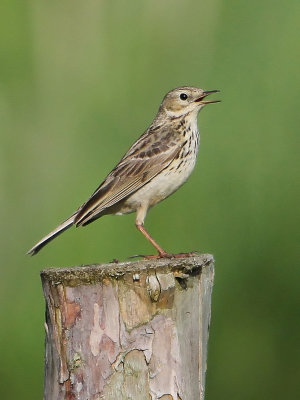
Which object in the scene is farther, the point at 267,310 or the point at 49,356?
the point at 267,310

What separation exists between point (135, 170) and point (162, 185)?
0.66ft

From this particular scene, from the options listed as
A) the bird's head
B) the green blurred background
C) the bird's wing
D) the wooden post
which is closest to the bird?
the bird's wing

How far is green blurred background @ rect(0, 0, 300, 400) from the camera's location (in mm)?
6984

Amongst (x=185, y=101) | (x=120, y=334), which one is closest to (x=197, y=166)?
(x=185, y=101)

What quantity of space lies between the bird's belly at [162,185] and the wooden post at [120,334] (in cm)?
195

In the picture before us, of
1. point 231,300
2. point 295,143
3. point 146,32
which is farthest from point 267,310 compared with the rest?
point 146,32

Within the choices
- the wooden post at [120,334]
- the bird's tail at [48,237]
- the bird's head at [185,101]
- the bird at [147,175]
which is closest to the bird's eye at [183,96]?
the bird's head at [185,101]

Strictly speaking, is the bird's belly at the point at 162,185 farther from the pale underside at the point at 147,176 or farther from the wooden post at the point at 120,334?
the wooden post at the point at 120,334

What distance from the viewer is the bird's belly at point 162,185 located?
615cm

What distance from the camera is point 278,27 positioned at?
24.8ft

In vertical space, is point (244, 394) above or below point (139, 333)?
below

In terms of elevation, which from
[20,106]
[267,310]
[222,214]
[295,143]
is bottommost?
[267,310]

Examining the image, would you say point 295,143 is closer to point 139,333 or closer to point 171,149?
point 171,149

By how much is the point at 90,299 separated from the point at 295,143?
12.1ft
